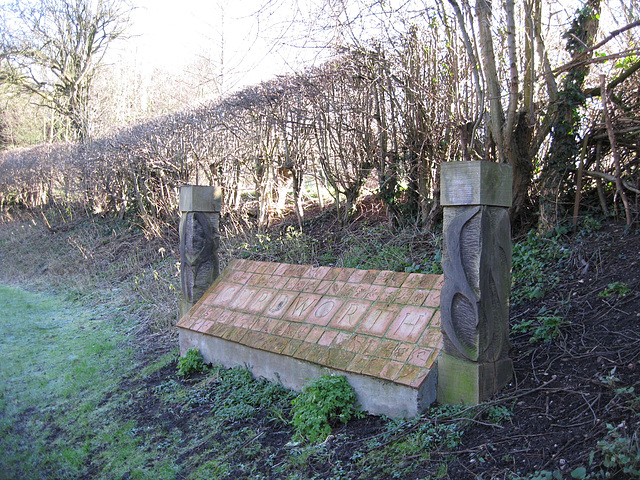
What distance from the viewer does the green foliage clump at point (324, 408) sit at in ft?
12.0

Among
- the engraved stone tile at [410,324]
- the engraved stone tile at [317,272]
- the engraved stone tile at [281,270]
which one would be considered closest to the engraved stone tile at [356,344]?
the engraved stone tile at [410,324]

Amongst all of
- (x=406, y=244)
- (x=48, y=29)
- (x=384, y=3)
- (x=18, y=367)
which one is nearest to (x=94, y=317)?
(x=18, y=367)

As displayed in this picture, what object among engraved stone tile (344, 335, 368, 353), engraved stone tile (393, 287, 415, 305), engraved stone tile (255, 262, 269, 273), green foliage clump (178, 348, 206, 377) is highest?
engraved stone tile (255, 262, 269, 273)

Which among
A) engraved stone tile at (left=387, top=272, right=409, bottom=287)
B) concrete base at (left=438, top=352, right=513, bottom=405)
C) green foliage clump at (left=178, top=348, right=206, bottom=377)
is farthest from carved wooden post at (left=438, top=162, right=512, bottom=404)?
green foliage clump at (left=178, top=348, right=206, bottom=377)

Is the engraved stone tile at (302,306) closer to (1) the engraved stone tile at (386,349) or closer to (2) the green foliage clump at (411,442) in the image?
(1) the engraved stone tile at (386,349)

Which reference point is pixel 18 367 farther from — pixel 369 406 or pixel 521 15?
pixel 521 15

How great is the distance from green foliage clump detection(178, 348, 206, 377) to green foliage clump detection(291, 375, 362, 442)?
1942mm

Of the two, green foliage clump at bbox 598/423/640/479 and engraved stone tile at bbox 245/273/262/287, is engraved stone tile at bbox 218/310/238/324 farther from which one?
green foliage clump at bbox 598/423/640/479

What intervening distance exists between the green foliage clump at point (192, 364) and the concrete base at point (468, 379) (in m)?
2.93

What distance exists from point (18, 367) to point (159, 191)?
21.2 feet

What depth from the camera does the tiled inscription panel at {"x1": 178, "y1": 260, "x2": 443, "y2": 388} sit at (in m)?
3.71

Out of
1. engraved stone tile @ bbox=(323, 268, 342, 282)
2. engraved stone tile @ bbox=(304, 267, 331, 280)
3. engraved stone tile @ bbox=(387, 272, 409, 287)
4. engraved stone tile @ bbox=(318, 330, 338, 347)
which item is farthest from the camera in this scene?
engraved stone tile @ bbox=(304, 267, 331, 280)

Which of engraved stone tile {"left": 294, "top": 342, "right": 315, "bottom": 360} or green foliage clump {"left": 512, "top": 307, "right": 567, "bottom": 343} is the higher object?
green foliage clump {"left": 512, "top": 307, "right": 567, "bottom": 343}

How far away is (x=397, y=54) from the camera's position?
719cm
